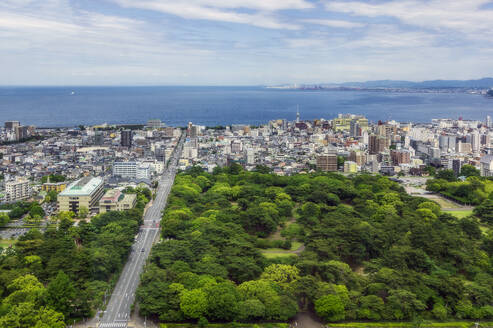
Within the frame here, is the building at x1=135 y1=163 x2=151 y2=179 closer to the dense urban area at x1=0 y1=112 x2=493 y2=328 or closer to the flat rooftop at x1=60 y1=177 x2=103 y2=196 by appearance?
the dense urban area at x1=0 y1=112 x2=493 y2=328

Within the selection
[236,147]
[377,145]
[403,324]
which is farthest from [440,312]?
[236,147]

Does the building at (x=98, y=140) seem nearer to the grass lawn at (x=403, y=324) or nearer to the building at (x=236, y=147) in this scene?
the building at (x=236, y=147)

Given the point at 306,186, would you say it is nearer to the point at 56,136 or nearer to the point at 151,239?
the point at 151,239

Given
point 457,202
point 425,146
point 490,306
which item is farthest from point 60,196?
point 425,146

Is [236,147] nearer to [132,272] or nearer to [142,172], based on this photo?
[142,172]

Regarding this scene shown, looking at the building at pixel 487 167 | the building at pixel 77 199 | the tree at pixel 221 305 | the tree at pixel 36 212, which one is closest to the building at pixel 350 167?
the building at pixel 487 167
